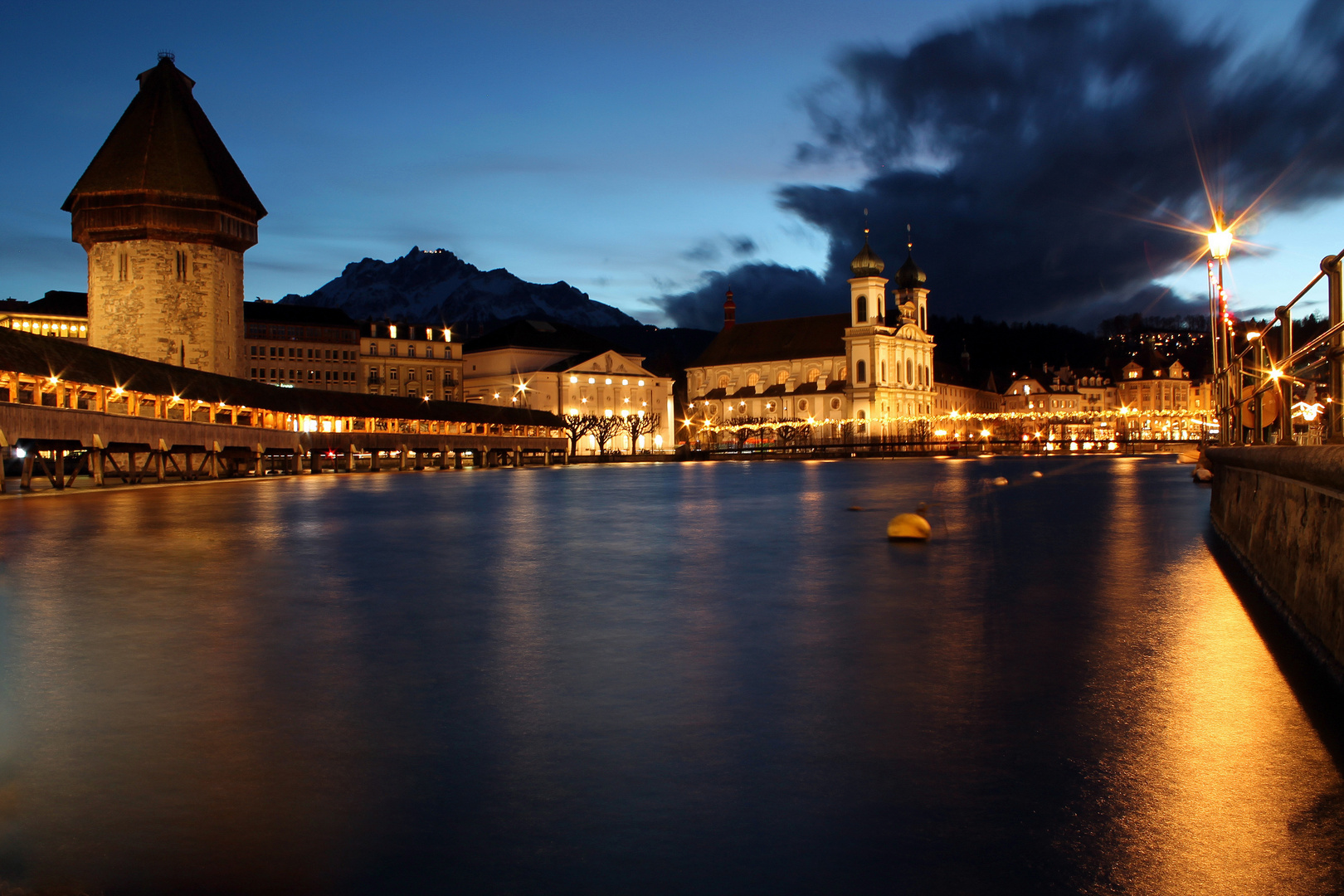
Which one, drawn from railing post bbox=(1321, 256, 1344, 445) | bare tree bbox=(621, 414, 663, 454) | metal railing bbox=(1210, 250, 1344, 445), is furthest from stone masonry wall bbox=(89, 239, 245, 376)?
railing post bbox=(1321, 256, 1344, 445)

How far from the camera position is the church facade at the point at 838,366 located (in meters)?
125

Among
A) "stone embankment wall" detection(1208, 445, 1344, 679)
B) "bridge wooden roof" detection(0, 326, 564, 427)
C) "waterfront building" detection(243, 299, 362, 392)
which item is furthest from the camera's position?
"waterfront building" detection(243, 299, 362, 392)

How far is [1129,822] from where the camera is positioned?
3.85 m

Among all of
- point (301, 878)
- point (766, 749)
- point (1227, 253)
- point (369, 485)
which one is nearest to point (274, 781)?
point (301, 878)

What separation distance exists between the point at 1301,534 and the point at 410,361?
114m

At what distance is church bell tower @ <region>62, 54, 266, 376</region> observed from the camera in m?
62.2

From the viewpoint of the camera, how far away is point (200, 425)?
48125 millimetres

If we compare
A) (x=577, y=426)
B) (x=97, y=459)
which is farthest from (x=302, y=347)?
(x=97, y=459)

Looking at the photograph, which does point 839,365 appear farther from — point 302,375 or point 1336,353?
point 1336,353

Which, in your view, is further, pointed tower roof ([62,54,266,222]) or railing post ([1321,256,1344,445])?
pointed tower roof ([62,54,266,222])

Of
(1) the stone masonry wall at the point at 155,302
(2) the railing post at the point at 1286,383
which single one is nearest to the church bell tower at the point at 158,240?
(1) the stone masonry wall at the point at 155,302

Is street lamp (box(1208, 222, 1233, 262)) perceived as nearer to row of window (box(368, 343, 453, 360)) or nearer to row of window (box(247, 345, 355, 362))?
row of window (box(247, 345, 355, 362))

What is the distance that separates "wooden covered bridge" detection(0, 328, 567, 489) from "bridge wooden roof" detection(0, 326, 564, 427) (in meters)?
0.07

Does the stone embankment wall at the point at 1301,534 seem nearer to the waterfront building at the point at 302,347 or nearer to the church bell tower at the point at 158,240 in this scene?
the church bell tower at the point at 158,240
